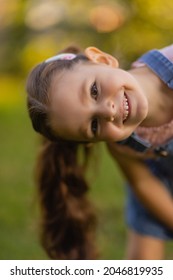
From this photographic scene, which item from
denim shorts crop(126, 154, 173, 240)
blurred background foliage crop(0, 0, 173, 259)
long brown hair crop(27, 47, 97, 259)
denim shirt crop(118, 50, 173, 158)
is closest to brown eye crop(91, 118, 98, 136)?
denim shirt crop(118, 50, 173, 158)

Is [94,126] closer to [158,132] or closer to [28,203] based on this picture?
[158,132]

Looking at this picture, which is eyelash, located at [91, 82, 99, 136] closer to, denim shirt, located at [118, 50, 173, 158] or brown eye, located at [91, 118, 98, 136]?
brown eye, located at [91, 118, 98, 136]

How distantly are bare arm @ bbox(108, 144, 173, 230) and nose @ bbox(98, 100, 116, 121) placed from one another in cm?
35

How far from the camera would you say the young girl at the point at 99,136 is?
2018 millimetres

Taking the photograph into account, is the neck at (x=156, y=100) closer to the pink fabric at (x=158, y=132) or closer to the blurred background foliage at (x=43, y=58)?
the pink fabric at (x=158, y=132)

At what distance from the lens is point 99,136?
2.07 meters

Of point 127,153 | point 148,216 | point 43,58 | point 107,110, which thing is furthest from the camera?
point 43,58

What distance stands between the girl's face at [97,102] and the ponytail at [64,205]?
1.26ft

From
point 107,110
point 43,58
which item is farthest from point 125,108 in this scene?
point 43,58

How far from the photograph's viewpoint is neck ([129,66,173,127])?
84.1 inches

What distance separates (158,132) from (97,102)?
0.28 m

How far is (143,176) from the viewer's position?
7.89ft

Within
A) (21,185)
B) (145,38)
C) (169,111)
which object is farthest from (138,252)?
(145,38)
